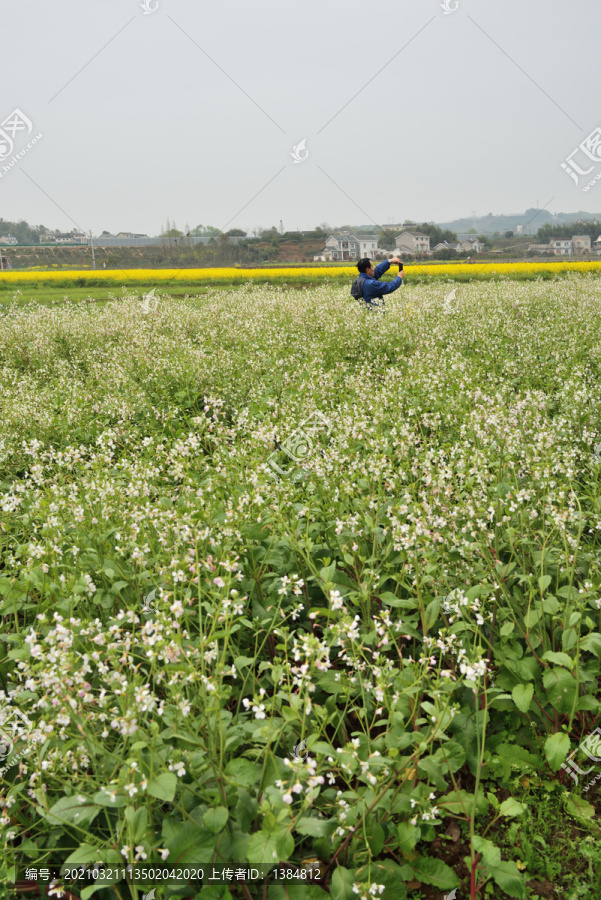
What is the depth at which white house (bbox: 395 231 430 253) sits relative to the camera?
4040cm

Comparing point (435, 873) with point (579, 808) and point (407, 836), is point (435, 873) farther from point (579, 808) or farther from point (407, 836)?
point (579, 808)

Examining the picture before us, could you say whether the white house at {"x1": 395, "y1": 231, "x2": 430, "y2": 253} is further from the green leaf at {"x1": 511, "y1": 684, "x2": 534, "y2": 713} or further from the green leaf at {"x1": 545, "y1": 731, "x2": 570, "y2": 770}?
the green leaf at {"x1": 545, "y1": 731, "x2": 570, "y2": 770}

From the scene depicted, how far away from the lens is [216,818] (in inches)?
87.9

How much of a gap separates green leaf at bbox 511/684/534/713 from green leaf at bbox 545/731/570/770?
0.59ft

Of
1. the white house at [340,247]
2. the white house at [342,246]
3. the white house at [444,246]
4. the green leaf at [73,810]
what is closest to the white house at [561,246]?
the white house at [444,246]

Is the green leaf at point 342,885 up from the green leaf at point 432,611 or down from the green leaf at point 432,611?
down

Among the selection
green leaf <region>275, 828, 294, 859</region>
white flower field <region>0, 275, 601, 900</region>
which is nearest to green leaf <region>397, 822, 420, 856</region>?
white flower field <region>0, 275, 601, 900</region>

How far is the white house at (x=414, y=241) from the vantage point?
40403 mm

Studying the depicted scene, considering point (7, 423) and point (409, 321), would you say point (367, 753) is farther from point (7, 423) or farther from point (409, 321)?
point (409, 321)

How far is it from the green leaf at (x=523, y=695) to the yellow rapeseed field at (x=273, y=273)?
113 feet

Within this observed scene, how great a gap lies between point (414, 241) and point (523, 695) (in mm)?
42598

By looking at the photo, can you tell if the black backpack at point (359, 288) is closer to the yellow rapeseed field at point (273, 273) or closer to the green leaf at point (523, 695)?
the green leaf at point (523, 695)

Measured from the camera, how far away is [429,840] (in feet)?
8.80

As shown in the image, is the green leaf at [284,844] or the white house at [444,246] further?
the white house at [444,246]
